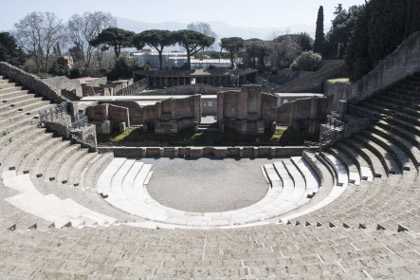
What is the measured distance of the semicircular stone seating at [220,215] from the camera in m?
6.02

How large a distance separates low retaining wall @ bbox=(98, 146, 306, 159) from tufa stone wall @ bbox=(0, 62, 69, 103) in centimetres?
655

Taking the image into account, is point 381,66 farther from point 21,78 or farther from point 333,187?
point 21,78

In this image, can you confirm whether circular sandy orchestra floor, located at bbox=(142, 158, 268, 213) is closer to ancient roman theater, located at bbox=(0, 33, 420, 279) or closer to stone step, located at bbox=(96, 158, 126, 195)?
ancient roman theater, located at bbox=(0, 33, 420, 279)

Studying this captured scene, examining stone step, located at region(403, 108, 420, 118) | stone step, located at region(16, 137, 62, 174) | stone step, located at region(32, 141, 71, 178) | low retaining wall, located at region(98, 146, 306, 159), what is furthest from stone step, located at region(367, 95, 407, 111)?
stone step, located at region(16, 137, 62, 174)

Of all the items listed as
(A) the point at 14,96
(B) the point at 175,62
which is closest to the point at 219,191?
(A) the point at 14,96

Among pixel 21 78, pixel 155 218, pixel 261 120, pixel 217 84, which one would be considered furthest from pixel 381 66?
pixel 217 84

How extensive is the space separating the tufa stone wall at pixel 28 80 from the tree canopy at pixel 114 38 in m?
35.1

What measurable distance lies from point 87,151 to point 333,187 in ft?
43.2

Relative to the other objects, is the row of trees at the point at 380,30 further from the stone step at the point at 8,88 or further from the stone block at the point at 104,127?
the stone step at the point at 8,88

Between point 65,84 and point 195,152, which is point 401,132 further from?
point 65,84

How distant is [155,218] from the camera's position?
1198 cm

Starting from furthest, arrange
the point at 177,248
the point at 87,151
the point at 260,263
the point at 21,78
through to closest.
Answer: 1. the point at 21,78
2. the point at 87,151
3. the point at 177,248
4. the point at 260,263

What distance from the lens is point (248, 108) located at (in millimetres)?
21797

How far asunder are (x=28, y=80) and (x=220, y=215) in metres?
17.1
